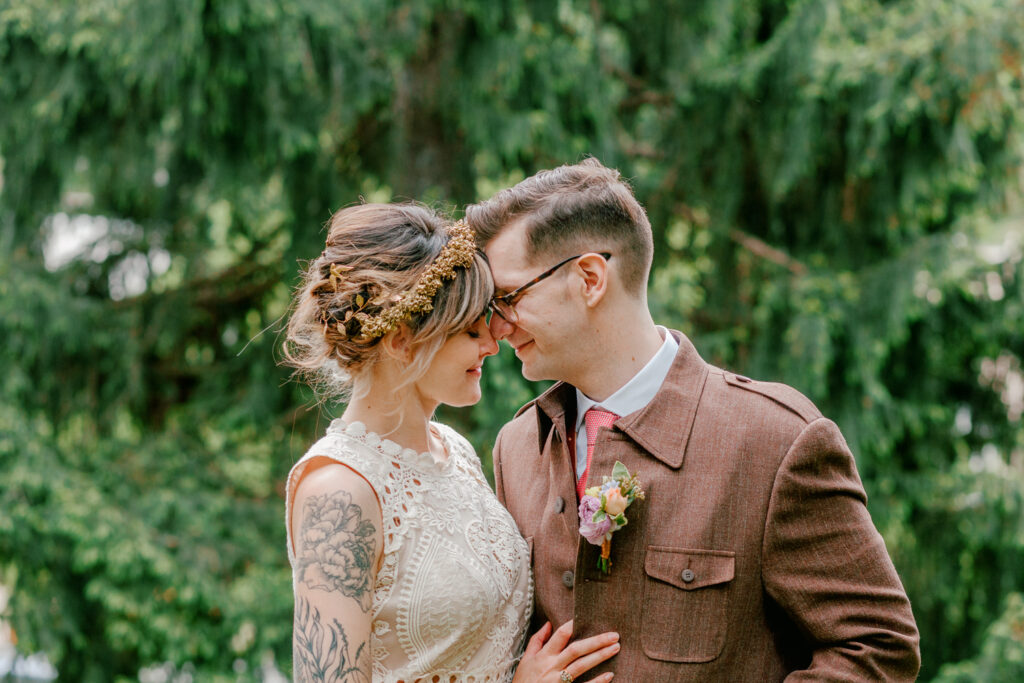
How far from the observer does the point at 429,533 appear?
235cm

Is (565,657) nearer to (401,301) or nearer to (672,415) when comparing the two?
(672,415)

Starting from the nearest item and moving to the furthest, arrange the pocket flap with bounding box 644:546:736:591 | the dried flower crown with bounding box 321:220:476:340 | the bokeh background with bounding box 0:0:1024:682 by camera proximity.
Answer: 1. the pocket flap with bounding box 644:546:736:591
2. the dried flower crown with bounding box 321:220:476:340
3. the bokeh background with bounding box 0:0:1024:682

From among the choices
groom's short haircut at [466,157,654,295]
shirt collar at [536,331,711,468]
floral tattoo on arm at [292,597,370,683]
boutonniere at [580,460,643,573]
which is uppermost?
groom's short haircut at [466,157,654,295]

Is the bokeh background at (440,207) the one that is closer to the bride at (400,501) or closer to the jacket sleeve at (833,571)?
the bride at (400,501)

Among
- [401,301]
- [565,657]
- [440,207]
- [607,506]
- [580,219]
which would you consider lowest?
[440,207]

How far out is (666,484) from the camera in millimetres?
2283

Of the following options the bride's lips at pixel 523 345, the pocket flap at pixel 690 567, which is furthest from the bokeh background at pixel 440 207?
the pocket flap at pixel 690 567

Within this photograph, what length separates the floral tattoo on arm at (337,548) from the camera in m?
2.07

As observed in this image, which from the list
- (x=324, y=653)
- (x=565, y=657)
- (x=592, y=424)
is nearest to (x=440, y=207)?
(x=592, y=424)

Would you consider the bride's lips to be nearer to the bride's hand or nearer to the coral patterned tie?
the coral patterned tie

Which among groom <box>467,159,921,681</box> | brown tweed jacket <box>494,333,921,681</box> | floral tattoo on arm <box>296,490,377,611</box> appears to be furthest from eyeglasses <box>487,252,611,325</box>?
floral tattoo on arm <box>296,490,377,611</box>

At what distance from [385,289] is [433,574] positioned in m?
0.71

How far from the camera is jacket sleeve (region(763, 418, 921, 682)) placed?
2066 mm

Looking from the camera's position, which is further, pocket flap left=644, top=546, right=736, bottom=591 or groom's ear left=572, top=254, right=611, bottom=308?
groom's ear left=572, top=254, right=611, bottom=308
